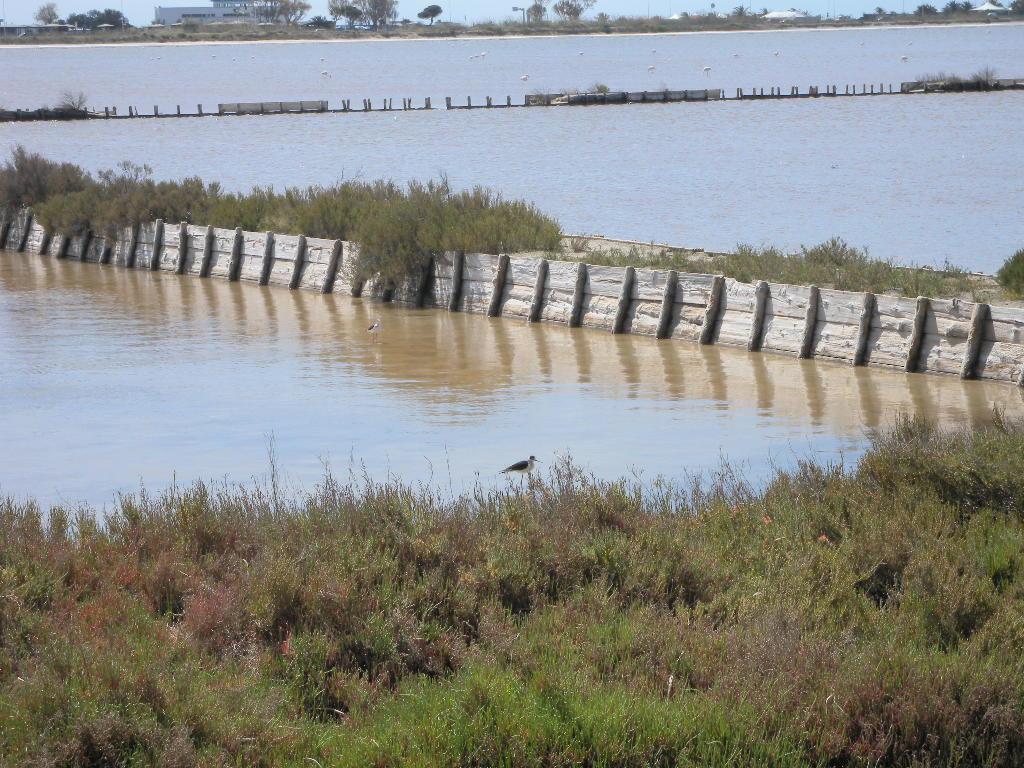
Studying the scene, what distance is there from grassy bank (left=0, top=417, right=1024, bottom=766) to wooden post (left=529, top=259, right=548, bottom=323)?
10904 mm

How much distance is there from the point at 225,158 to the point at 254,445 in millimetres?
49729

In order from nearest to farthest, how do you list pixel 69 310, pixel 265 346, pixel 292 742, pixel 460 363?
pixel 292 742
pixel 460 363
pixel 265 346
pixel 69 310

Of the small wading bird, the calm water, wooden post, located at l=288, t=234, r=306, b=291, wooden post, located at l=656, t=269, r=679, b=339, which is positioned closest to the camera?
the small wading bird

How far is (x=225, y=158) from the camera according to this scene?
60969 millimetres

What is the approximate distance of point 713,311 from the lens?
18375mm

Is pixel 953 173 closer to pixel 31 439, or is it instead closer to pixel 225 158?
pixel 225 158

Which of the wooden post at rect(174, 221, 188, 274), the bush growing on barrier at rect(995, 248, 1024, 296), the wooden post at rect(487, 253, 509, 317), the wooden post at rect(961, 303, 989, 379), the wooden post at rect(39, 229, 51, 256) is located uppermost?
the bush growing on barrier at rect(995, 248, 1024, 296)

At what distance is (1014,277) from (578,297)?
603cm

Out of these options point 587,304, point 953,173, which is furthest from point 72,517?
point 953,173

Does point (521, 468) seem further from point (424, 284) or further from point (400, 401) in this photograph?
point (424, 284)

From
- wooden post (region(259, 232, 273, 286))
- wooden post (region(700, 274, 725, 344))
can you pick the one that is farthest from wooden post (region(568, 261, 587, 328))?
wooden post (region(259, 232, 273, 286))

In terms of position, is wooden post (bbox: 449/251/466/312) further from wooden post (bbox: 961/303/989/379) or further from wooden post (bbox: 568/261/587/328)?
wooden post (bbox: 961/303/989/379)

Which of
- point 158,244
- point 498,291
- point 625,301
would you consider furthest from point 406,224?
point 158,244

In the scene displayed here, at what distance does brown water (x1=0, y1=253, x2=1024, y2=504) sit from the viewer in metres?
12.7
